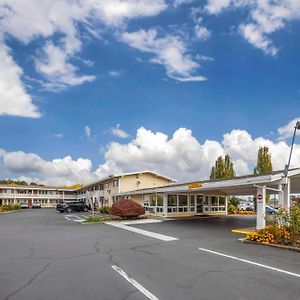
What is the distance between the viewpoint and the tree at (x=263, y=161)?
44.2 metres

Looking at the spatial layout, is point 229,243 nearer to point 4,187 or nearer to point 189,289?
point 189,289

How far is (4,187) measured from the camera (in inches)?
3177

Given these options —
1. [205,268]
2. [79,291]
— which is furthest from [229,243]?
[79,291]

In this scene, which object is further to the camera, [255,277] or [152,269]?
[152,269]

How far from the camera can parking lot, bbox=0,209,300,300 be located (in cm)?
695

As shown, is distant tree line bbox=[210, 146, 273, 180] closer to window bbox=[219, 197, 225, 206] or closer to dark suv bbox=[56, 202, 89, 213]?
window bbox=[219, 197, 225, 206]

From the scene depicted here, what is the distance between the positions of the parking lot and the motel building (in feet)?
19.9

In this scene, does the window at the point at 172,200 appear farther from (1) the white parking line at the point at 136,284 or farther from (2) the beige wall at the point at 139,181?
(1) the white parking line at the point at 136,284

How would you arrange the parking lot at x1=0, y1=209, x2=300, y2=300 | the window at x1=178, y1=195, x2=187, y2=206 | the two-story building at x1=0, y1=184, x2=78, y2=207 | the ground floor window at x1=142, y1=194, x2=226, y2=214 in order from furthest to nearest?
the two-story building at x1=0, y1=184, x2=78, y2=207
the window at x1=178, y1=195, x2=187, y2=206
the ground floor window at x1=142, y1=194, x2=226, y2=214
the parking lot at x1=0, y1=209, x2=300, y2=300

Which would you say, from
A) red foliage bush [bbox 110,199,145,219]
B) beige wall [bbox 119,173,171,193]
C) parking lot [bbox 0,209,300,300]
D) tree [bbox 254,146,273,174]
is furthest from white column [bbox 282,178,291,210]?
Result: beige wall [bbox 119,173,171,193]

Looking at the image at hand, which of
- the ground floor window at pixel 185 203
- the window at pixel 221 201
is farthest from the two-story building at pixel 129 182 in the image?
the window at pixel 221 201

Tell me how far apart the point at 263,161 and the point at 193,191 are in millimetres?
18389

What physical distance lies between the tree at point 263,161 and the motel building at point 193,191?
22.3 feet

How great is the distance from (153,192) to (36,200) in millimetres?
59523
